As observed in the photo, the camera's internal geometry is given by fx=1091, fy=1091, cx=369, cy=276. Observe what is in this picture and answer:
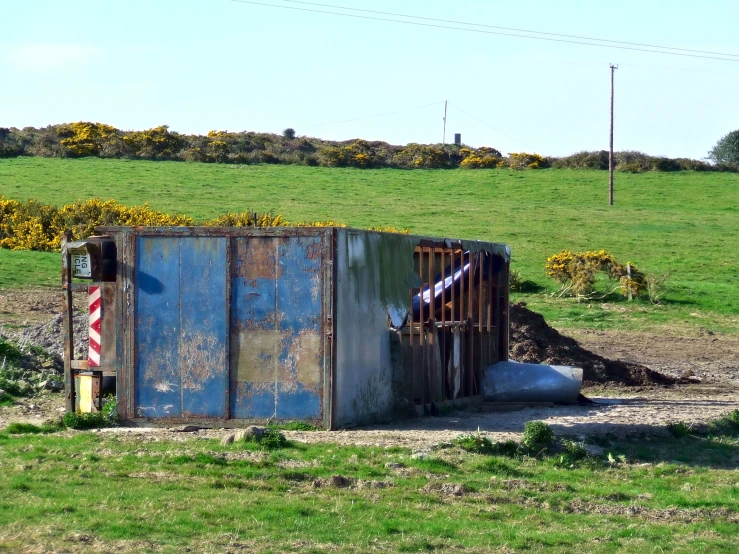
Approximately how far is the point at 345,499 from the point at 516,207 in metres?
42.5

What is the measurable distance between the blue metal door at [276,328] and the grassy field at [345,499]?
1375mm

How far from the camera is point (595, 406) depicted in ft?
53.3

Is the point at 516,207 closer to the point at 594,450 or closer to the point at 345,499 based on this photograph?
the point at 594,450

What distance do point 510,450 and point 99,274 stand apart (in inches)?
216

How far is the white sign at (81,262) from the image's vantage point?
43.8 ft

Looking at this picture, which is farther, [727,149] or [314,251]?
[727,149]

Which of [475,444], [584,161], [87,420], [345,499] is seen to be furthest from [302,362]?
[584,161]

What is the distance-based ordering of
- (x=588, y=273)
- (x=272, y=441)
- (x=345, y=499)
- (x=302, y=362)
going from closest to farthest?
(x=345, y=499) < (x=272, y=441) < (x=302, y=362) < (x=588, y=273)

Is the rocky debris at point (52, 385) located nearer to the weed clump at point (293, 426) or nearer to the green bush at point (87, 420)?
the green bush at point (87, 420)

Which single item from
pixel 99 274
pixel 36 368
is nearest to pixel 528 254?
pixel 36 368

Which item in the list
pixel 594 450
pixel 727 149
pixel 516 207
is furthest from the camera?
pixel 727 149

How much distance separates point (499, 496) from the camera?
948cm

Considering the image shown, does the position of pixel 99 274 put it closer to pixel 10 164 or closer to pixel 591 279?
pixel 591 279

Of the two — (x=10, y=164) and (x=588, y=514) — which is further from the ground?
(x=10, y=164)
